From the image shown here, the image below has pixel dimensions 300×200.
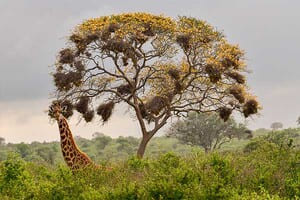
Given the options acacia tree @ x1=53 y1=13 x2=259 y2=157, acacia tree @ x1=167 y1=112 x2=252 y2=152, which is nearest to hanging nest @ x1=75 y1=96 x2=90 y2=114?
acacia tree @ x1=53 y1=13 x2=259 y2=157

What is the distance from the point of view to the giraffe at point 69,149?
22.2 m

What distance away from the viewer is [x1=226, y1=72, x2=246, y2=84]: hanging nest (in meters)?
36.2

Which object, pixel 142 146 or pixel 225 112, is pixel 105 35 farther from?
pixel 225 112

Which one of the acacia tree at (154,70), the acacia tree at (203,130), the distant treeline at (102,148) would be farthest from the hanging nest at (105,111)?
the distant treeline at (102,148)

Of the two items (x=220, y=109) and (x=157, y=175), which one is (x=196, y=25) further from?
(x=157, y=175)

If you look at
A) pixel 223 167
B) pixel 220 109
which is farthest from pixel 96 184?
pixel 220 109

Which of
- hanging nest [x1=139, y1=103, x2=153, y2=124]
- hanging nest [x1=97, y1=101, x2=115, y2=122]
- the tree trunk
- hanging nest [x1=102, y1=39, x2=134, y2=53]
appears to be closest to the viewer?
hanging nest [x1=102, y1=39, x2=134, y2=53]

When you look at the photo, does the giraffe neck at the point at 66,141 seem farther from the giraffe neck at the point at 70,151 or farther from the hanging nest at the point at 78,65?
the hanging nest at the point at 78,65

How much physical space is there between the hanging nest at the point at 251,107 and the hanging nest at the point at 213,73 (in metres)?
3.16

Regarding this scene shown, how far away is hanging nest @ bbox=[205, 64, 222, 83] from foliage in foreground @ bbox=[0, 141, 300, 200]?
1280cm

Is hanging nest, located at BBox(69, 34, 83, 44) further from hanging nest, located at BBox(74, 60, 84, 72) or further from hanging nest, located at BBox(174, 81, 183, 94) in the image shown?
hanging nest, located at BBox(174, 81, 183, 94)

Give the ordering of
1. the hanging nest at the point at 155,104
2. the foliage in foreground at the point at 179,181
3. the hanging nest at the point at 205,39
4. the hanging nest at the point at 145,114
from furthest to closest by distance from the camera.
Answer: the hanging nest at the point at 145,114, the hanging nest at the point at 205,39, the hanging nest at the point at 155,104, the foliage in foreground at the point at 179,181

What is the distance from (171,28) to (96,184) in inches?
733

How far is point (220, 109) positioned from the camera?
1475 inches
